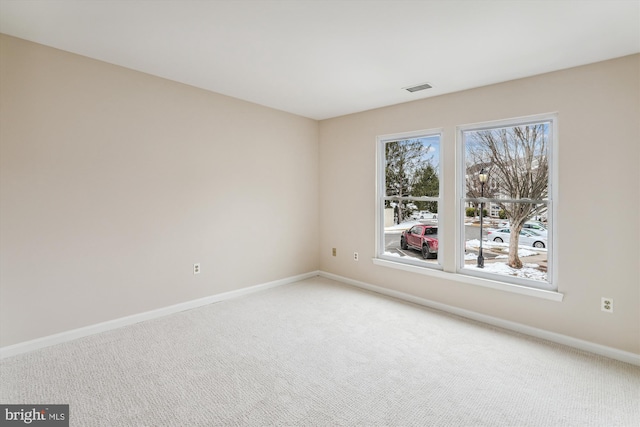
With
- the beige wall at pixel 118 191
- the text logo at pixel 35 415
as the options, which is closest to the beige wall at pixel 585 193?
the beige wall at pixel 118 191

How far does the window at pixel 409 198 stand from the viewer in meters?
3.82

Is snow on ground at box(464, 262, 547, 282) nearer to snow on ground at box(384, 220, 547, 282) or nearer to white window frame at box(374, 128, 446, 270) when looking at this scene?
snow on ground at box(384, 220, 547, 282)

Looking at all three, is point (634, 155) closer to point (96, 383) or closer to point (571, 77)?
point (571, 77)

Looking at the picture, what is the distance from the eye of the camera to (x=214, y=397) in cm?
204

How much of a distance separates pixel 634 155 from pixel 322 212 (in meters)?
3.57

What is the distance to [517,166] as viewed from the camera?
3.16m

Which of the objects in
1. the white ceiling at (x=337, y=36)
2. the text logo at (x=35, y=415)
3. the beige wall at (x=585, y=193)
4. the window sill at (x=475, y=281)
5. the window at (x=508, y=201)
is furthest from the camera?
the window at (x=508, y=201)

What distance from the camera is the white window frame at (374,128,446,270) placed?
3693mm

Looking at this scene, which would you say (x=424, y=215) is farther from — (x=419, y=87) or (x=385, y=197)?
(x=419, y=87)

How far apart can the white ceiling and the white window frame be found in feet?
2.40

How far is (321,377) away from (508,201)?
8.28ft

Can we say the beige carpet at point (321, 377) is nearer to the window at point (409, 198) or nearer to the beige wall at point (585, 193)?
the beige wall at point (585, 193)

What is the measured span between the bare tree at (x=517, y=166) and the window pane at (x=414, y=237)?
77 cm

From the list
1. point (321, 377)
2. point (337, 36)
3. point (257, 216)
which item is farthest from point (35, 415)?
point (337, 36)
